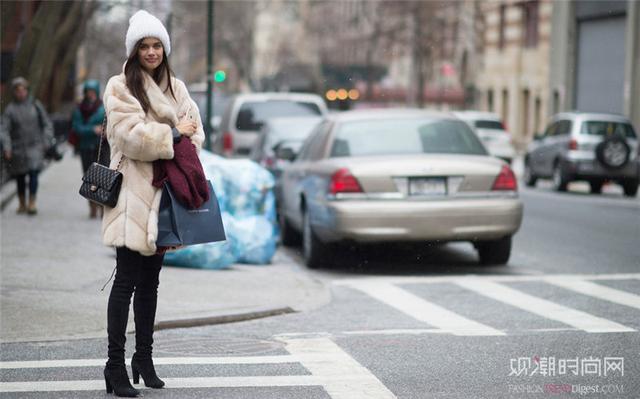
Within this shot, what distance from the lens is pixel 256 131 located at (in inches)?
905

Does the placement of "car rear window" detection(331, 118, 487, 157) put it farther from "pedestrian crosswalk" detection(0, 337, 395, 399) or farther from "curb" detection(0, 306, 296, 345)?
"pedestrian crosswalk" detection(0, 337, 395, 399)

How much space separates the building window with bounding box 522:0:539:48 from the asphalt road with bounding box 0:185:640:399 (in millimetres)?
38234

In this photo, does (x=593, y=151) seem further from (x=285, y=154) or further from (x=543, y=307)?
(x=543, y=307)

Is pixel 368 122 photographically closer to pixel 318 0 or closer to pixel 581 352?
pixel 581 352

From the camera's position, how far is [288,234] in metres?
15.6

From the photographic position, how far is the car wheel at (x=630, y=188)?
28.0 metres

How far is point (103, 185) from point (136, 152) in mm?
254

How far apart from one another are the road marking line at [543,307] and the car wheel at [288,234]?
4.10 m

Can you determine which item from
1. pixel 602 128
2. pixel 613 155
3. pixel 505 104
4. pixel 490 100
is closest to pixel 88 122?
pixel 613 155

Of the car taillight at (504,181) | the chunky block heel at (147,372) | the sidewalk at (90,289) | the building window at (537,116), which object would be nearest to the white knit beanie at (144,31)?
the chunky block heel at (147,372)

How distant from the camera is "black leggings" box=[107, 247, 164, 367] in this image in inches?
255

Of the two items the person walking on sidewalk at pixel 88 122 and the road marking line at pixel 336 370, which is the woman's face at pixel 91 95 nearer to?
the person walking on sidewalk at pixel 88 122

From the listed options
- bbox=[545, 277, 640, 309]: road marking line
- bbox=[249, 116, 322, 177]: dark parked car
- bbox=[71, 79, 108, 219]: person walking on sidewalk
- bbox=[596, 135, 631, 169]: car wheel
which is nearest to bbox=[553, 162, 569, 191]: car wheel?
bbox=[596, 135, 631, 169]: car wheel

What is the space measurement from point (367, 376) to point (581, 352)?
1.46m
